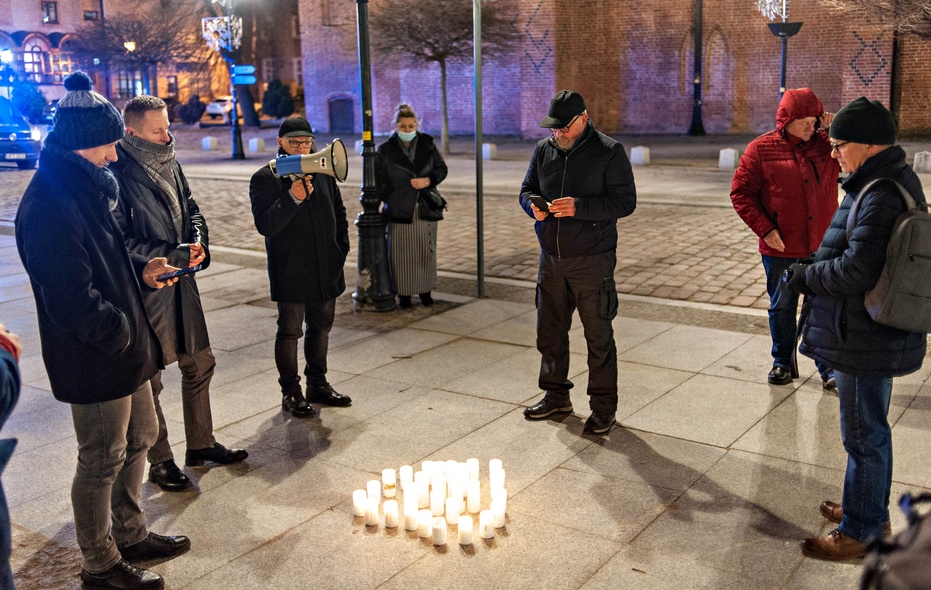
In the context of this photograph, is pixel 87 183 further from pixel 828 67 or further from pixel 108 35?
pixel 108 35

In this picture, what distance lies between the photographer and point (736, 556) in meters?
4.21

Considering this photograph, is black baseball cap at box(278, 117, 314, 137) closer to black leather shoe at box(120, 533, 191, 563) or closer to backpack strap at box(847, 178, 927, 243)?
black leather shoe at box(120, 533, 191, 563)

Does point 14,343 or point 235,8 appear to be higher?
point 235,8

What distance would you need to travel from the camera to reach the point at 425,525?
4.47 meters

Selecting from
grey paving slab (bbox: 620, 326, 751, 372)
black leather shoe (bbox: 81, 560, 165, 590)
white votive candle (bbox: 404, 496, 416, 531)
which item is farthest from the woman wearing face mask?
black leather shoe (bbox: 81, 560, 165, 590)

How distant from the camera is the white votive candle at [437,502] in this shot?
4.66 m

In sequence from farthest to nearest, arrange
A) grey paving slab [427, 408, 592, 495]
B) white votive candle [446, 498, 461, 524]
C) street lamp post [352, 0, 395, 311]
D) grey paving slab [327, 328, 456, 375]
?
street lamp post [352, 0, 395, 311] < grey paving slab [327, 328, 456, 375] < grey paving slab [427, 408, 592, 495] < white votive candle [446, 498, 461, 524]

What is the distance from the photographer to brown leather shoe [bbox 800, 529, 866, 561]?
4145 mm

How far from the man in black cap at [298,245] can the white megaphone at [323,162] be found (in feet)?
0.67

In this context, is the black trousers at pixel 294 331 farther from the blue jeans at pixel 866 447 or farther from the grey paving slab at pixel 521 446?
the blue jeans at pixel 866 447

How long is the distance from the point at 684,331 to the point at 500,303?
2.00 meters

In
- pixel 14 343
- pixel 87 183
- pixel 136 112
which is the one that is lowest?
pixel 14 343

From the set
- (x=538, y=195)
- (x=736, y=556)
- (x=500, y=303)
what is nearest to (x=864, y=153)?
(x=736, y=556)

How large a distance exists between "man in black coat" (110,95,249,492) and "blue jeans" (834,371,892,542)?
3.23 meters
